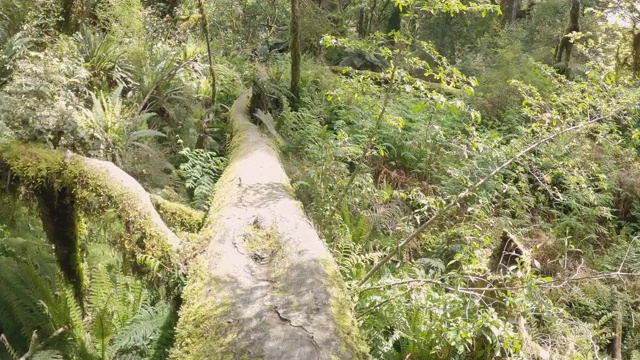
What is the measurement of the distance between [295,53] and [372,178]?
10.1 feet

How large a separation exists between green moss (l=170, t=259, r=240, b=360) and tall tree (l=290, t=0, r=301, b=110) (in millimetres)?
5912

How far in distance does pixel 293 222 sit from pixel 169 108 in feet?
15.8

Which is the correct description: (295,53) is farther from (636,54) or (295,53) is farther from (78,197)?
(636,54)

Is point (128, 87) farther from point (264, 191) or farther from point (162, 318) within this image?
point (162, 318)

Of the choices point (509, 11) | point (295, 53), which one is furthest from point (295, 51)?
point (509, 11)

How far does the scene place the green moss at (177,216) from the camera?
396cm

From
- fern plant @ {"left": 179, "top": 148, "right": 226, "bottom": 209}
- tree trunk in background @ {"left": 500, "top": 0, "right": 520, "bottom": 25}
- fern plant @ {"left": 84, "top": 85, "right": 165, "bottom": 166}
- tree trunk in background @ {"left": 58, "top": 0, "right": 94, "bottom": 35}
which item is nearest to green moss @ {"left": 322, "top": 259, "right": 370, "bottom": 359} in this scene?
fern plant @ {"left": 179, "top": 148, "right": 226, "bottom": 209}

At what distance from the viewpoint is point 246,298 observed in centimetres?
254

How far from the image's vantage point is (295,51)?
8117 mm

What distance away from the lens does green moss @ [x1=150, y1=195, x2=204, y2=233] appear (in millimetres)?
3955

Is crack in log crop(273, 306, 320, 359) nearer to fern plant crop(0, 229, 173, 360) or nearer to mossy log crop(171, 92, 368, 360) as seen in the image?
mossy log crop(171, 92, 368, 360)

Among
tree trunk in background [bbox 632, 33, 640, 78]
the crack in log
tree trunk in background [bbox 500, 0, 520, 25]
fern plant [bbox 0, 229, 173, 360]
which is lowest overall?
fern plant [bbox 0, 229, 173, 360]

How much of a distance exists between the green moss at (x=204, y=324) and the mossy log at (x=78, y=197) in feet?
2.07

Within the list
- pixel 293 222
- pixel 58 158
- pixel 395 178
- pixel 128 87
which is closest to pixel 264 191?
pixel 293 222
